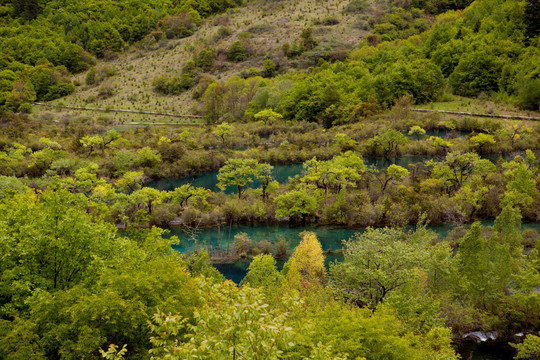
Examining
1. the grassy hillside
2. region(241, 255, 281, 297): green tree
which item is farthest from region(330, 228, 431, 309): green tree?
the grassy hillside

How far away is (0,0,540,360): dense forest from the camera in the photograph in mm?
12047

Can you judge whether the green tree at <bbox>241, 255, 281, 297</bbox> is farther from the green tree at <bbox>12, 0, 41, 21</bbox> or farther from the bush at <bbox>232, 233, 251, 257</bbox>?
the green tree at <bbox>12, 0, 41, 21</bbox>

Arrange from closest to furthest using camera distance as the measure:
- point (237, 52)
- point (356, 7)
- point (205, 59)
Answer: point (205, 59), point (237, 52), point (356, 7)

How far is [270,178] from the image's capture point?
41.5 meters

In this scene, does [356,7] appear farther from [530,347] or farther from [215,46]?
[530,347]

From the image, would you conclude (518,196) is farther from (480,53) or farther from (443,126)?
(480,53)

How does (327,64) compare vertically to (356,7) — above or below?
below

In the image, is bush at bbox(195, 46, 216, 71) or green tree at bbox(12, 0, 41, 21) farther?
green tree at bbox(12, 0, 41, 21)

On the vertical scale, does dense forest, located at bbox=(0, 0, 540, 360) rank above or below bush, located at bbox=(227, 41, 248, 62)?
below

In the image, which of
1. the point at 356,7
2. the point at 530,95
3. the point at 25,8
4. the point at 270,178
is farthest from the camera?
the point at 25,8

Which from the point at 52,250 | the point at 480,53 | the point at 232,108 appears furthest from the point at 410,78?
the point at 52,250

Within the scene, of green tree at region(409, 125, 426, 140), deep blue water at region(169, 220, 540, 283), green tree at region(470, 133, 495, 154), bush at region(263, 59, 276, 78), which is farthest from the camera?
bush at region(263, 59, 276, 78)

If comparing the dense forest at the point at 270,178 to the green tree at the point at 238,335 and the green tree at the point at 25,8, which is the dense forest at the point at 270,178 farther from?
the green tree at the point at 25,8

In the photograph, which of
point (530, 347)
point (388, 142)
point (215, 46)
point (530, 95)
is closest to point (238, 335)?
point (530, 347)
